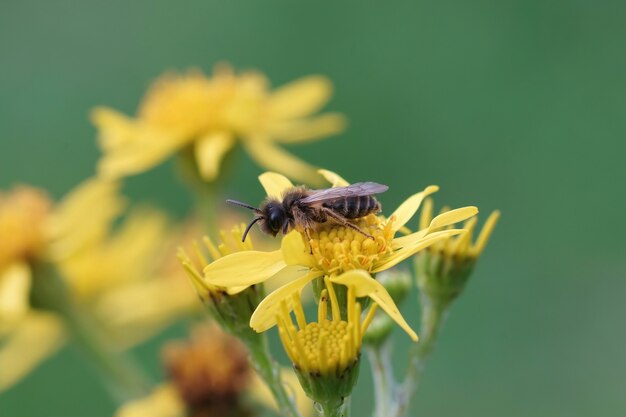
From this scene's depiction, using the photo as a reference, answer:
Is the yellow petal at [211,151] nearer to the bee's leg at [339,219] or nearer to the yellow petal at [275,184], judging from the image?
the yellow petal at [275,184]

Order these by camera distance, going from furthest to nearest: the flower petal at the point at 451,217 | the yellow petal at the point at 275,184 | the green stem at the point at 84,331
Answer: the green stem at the point at 84,331
the yellow petal at the point at 275,184
the flower petal at the point at 451,217

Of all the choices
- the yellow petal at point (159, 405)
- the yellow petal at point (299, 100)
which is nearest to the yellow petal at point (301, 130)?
the yellow petal at point (299, 100)

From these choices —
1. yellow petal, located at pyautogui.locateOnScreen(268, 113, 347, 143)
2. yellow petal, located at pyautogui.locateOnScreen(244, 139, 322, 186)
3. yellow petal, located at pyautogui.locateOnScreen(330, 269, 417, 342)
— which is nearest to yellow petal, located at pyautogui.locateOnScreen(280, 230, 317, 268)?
yellow petal, located at pyautogui.locateOnScreen(330, 269, 417, 342)

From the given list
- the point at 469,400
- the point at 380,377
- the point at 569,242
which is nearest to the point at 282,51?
the point at 569,242

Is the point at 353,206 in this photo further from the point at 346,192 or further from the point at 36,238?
the point at 36,238

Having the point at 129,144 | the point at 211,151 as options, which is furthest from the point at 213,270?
the point at 129,144

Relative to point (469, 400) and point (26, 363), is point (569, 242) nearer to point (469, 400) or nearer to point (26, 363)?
point (469, 400)
